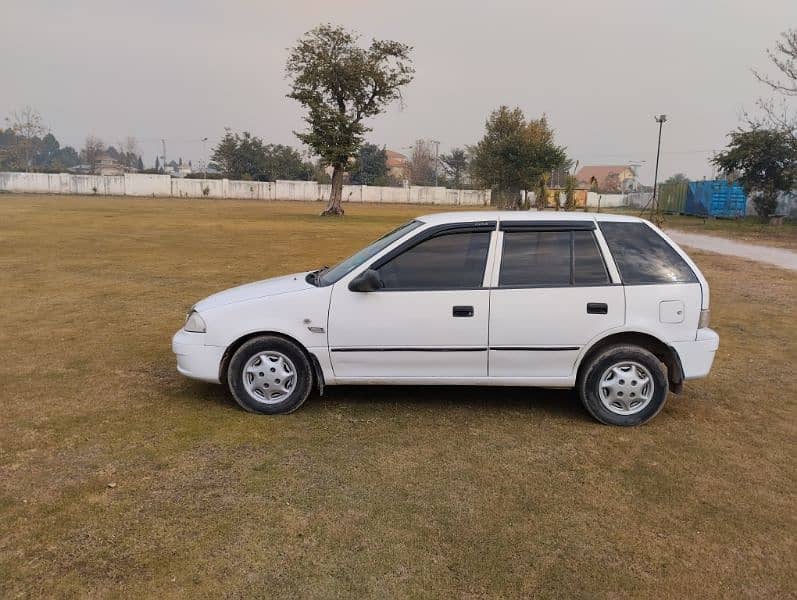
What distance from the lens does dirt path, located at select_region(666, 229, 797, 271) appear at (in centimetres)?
1703

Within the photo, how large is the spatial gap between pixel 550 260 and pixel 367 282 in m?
1.43

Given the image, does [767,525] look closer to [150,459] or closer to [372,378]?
[372,378]

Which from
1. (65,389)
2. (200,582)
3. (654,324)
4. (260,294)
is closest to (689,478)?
(654,324)

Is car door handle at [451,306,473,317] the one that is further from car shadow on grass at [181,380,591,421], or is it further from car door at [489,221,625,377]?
car shadow on grass at [181,380,591,421]

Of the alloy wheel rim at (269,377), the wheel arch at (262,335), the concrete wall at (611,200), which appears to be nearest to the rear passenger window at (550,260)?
the wheel arch at (262,335)

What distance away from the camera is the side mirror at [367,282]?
4496mm

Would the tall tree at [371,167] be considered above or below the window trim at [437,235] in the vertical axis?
above

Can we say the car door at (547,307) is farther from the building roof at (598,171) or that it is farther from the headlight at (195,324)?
the building roof at (598,171)

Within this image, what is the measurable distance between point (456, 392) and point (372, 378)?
100 cm

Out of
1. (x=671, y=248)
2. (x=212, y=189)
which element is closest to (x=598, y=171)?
(x=212, y=189)

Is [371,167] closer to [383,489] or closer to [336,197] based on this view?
[336,197]

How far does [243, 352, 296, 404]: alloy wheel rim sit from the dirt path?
589 inches

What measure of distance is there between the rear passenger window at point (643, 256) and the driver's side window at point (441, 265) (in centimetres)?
103

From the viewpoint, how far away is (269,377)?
470 centimetres
